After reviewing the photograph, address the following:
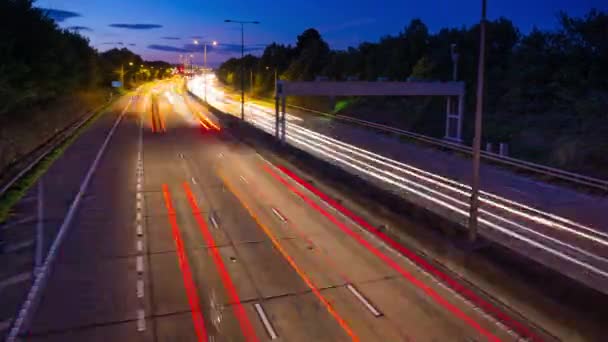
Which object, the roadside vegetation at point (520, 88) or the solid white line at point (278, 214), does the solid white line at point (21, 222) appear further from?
the roadside vegetation at point (520, 88)

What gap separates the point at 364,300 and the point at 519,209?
14.0 m

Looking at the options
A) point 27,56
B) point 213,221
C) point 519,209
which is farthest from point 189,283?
point 27,56

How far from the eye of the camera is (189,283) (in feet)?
45.2

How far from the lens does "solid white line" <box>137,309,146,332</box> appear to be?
11.3m

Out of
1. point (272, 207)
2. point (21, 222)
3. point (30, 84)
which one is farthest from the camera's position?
point (30, 84)

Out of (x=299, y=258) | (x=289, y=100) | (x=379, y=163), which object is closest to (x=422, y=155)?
(x=379, y=163)

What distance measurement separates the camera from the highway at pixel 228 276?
1140cm

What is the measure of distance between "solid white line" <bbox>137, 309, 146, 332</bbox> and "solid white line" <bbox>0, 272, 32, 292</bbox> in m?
4.03

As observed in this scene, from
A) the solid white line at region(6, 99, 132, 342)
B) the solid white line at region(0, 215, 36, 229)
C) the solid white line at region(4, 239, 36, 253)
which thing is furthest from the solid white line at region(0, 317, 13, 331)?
the solid white line at region(0, 215, 36, 229)

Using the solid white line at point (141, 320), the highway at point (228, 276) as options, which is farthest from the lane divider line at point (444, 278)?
the solid white line at point (141, 320)

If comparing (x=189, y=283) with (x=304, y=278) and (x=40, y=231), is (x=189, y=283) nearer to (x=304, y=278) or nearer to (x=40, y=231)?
(x=304, y=278)

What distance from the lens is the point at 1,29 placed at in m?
44.9

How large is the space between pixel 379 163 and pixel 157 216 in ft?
64.9

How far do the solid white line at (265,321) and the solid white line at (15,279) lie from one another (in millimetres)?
6375
